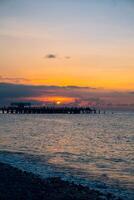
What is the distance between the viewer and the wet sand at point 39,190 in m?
12.8

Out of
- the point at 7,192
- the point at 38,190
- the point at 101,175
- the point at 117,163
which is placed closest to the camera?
the point at 7,192

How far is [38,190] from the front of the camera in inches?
547

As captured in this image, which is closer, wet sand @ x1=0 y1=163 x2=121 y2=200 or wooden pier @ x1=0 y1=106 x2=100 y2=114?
wet sand @ x1=0 y1=163 x2=121 y2=200

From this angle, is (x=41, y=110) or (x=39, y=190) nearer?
(x=39, y=190)

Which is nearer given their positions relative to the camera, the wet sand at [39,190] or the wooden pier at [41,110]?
the wet sand at [39,190]

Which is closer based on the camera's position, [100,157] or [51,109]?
[100,157]

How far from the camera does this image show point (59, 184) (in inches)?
Answer: 602

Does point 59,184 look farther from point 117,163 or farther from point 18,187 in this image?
point 117,163

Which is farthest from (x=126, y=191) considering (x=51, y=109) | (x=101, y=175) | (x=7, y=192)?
(x=51, y=109)

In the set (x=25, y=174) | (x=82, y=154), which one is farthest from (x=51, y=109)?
(x=25, y=174)

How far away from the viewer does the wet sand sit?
12.8m

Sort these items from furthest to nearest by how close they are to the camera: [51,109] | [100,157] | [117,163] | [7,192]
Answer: [51,109] < [100,157] < [117,163] < [7,192]

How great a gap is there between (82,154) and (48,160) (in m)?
5.01

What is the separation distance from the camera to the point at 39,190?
1390 centimetres
